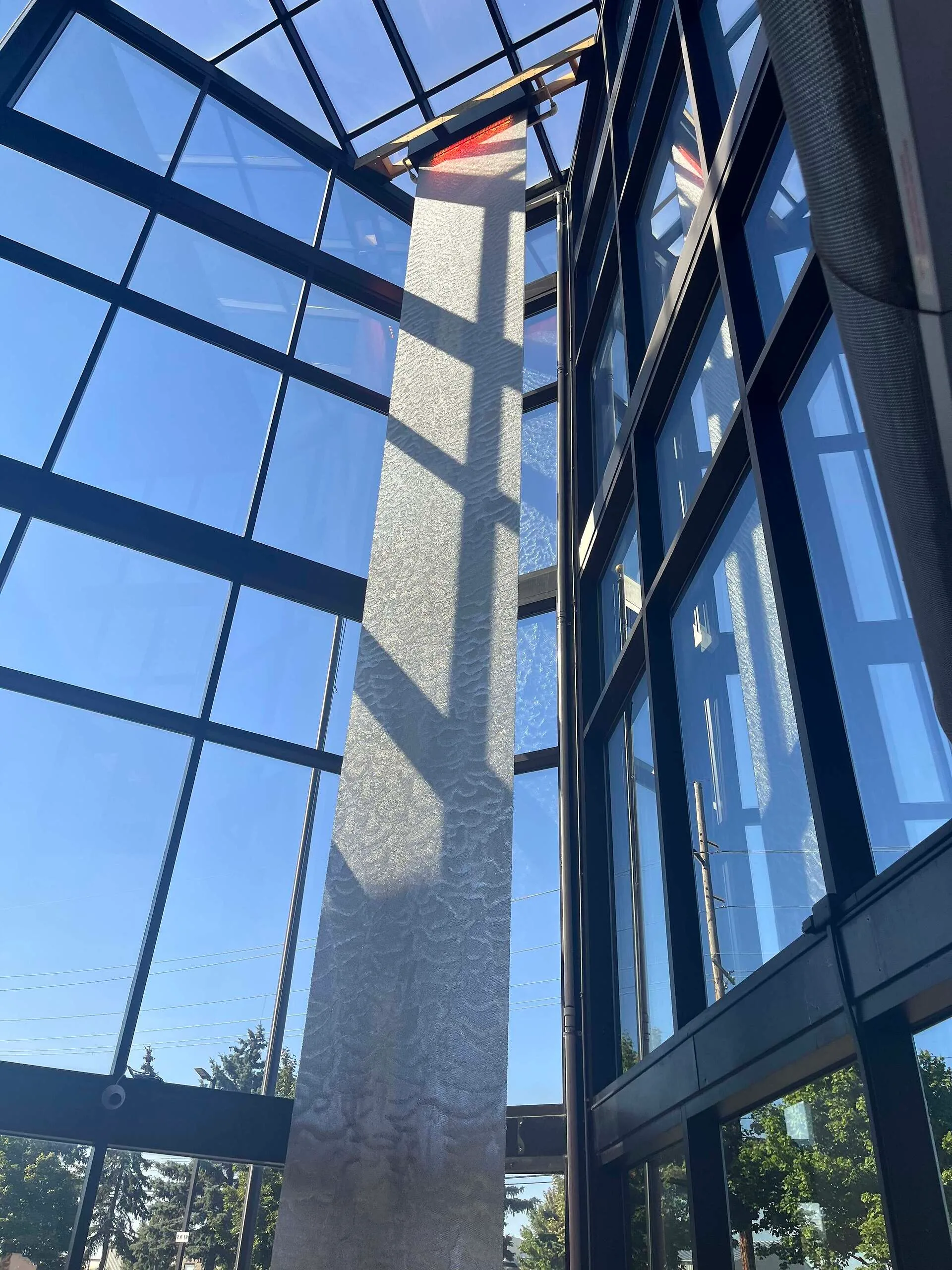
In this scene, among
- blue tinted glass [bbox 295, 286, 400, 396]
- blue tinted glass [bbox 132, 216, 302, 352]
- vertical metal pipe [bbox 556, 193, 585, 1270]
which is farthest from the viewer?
blue tinted glass [bbox 295, 286, 400, 396]

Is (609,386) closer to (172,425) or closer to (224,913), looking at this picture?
(172,425)

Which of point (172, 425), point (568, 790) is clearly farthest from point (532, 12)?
point (568, 790)

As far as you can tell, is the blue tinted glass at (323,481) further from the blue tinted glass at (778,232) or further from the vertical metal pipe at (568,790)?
the blue tinted glass at (778,232)

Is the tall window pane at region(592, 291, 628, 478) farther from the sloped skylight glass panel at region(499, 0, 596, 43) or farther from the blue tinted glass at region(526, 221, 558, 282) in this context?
the sloped skylight glass panel at region(499, 0, 596, 43)

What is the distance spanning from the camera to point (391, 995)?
4000 mm

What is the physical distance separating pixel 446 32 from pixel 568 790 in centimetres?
764

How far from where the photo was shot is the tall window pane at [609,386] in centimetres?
690

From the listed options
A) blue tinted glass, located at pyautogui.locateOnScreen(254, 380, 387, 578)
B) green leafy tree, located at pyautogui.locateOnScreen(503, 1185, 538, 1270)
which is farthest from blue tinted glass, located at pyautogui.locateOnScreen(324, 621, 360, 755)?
green leafy tree, located at pyautogui.locateOnScreen(503, 1185, 538, 1270)

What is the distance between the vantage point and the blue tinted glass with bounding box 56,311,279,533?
771 cm

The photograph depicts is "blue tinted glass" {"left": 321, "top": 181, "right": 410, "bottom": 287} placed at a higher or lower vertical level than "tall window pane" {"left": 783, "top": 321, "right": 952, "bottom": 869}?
higher

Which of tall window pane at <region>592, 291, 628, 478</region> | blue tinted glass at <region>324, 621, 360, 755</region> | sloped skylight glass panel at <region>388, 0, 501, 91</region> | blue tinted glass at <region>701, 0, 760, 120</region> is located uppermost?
sloped skylight glass panel at <region>388, 0, 501, 91</region>

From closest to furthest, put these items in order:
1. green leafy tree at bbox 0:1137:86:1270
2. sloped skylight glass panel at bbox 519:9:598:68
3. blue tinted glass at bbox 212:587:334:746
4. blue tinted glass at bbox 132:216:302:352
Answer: green leafy tree at bbox 0:1137:86:1270 → blue tinted glass at bbox 212:587:334:746 → blue tinted glass at bbox 132:216:302:352 → sloped skylight glass panel at bbox 519:9:598:68

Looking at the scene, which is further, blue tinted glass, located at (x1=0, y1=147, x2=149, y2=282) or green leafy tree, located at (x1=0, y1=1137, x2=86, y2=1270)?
blue tinted glass, located at (x1=0, y1=147, x2=149, y2=282)

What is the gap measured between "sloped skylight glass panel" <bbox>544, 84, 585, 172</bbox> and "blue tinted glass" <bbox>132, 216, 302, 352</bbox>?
10.2 ft
